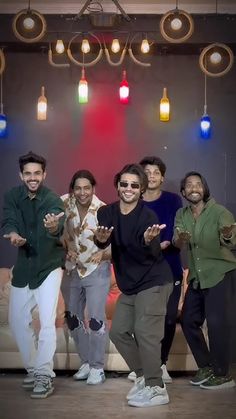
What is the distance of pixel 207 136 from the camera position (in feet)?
22.2

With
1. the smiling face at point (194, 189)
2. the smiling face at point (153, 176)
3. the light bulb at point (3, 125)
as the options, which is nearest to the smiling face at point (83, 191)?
the smiling face at point (153, 176)

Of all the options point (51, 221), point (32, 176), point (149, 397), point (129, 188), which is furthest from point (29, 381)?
point (129, 188)

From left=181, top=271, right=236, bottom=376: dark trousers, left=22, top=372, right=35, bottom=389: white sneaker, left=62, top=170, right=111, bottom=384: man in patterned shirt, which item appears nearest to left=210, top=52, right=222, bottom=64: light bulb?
left=62, top=170, right=111, bottom=384: man in patterned shirt

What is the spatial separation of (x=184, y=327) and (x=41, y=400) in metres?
1.16

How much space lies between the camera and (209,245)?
5164mm

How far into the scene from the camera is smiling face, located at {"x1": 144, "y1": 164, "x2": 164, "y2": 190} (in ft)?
17.3

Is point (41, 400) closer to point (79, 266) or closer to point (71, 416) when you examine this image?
point (71, 416)

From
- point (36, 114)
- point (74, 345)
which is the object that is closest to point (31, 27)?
point (36, 114)

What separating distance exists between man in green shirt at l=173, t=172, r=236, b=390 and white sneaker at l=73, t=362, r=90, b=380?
2.50ft

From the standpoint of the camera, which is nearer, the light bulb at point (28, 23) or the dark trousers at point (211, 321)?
the dark trousers at point (211, 321)

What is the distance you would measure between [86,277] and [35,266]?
0.52 metres

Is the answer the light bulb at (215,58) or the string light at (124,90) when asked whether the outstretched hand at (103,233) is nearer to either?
the string light at (124,90)

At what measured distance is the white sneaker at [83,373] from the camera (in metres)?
5.38

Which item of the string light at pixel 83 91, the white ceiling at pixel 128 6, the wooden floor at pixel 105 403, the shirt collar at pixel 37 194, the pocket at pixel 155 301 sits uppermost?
the white ceiling at pixel 128 6
